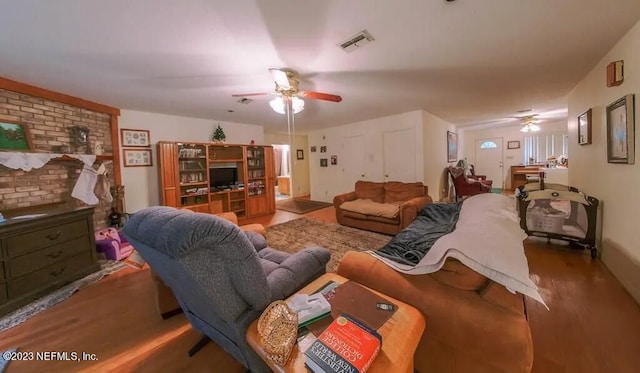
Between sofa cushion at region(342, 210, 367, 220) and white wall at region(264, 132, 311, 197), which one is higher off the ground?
white wall at region(264, 132, 311, 197)

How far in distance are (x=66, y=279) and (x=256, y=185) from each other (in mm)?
3512

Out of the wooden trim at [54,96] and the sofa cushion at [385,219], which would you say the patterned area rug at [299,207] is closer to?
the sofa cushion at [385,219]

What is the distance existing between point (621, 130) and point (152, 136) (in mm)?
6392

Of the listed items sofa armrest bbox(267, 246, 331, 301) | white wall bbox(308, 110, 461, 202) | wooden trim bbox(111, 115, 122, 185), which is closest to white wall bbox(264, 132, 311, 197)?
white wall bbox(308, 110, 461, 202)

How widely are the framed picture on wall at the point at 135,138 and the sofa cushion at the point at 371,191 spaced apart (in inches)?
166

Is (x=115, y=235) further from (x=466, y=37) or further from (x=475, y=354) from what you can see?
(x=466, y=37)

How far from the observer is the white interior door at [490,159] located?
8328 mm

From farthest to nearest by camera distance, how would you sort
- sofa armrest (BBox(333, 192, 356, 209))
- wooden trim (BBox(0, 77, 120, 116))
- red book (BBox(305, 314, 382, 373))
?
sofa armrest (BBox(333, 192, 356, 209)) → wooden trim (BBox(0, 77, 120, 116)) → red book (BBox(305, 314, 382, 373))

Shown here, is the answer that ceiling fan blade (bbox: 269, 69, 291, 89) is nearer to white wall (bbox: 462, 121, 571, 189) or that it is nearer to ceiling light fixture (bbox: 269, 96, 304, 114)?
ceiling light fixture (bbox: 269, 96, 304, 114)

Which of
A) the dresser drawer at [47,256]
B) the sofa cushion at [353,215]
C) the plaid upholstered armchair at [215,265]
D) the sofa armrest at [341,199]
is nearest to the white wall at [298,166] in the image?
the sofa armrest at [341,199]

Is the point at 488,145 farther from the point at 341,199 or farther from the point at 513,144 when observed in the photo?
the point at 341,199

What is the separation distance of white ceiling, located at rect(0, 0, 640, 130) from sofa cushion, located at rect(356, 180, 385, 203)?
6.47 feet

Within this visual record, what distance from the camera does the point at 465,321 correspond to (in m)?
1.13

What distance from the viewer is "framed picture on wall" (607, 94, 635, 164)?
1981mm
